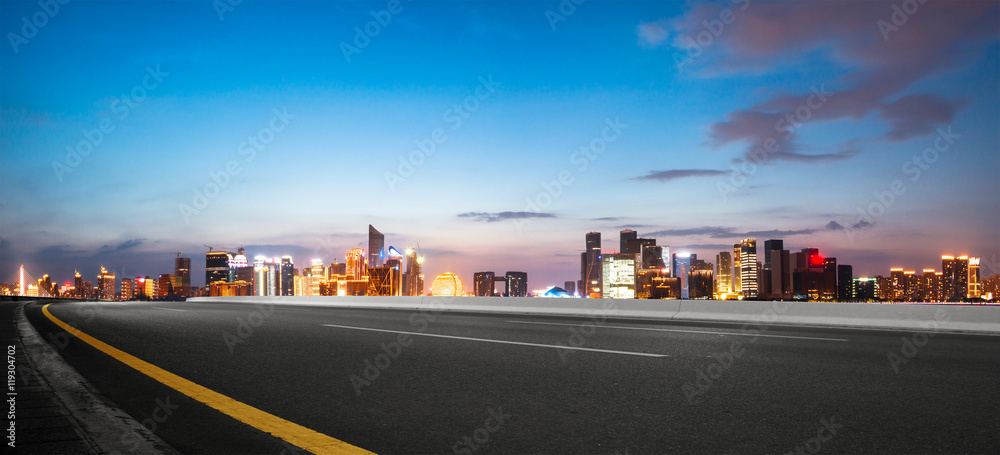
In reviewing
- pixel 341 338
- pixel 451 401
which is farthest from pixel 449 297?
pixel 451 401

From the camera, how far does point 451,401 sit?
5.10 m

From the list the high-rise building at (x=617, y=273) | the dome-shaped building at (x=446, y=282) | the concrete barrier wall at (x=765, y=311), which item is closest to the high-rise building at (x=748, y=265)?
the high-rise building at (x=617, y=273)

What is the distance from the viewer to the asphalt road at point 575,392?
396 cm

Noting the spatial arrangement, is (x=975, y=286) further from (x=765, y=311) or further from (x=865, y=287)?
(x=765, y=311)

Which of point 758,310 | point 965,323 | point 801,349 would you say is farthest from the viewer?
point 758,310

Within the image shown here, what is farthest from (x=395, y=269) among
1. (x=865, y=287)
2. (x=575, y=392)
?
(x=575, y=392)

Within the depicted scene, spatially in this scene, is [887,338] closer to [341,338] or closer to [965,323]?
[965,323]

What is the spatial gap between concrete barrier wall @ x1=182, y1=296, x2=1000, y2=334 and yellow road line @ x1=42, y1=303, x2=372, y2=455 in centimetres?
1324

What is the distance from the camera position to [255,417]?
4.51 metres

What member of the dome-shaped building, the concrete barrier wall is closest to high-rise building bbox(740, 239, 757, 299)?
the dome-shaped building

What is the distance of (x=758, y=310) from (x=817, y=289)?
10385 centimetres

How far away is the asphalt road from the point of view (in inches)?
156

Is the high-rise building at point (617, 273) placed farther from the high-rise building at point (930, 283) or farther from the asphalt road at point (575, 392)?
the asphalt road at point (575, 392)

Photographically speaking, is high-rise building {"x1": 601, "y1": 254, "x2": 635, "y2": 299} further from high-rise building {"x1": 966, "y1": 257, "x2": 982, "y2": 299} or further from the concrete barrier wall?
the concrete barrier wall
